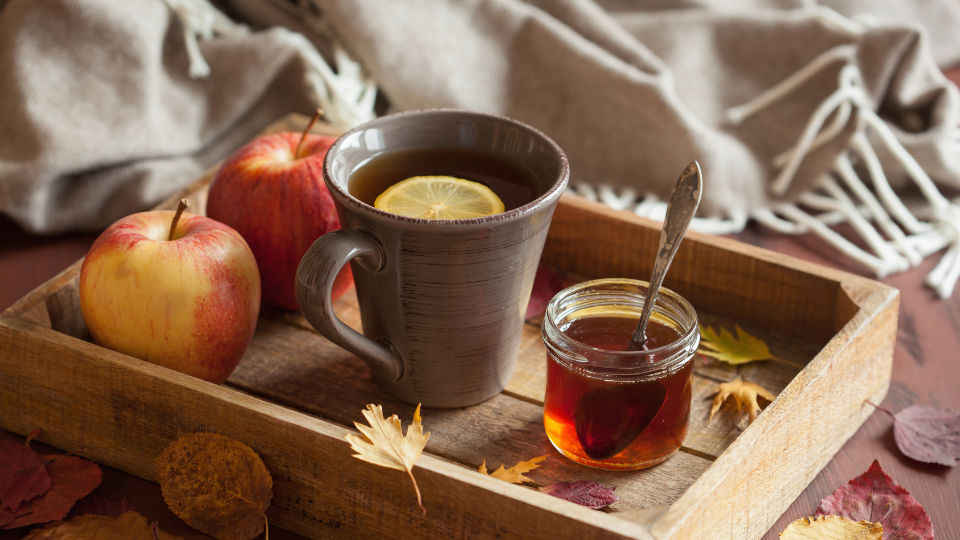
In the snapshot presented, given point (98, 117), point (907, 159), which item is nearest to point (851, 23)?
point (907, 159)

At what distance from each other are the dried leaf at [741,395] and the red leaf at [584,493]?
0.14m

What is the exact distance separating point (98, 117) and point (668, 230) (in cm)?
75

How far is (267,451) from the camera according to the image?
63 centimetres

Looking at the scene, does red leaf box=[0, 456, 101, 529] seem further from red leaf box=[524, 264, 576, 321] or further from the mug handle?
red leaf box=[524, 264, 576, 321]

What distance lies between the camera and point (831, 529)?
65 centimetres

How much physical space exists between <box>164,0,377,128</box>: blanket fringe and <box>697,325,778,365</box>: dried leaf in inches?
21.8

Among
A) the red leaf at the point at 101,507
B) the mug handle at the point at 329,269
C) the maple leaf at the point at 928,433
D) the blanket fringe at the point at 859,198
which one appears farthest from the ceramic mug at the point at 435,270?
the blanket fringe at the point at 859,198

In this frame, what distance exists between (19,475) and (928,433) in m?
0.77

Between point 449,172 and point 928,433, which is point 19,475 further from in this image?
point 928,433

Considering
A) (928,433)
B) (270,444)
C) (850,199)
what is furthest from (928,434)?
(270,444)

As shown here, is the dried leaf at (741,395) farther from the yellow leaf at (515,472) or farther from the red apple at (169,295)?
the red apple at (169,295)

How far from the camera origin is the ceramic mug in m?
0.62

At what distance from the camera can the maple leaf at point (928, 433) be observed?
73cm

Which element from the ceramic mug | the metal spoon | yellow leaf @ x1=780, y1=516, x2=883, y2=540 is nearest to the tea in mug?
the ceramic mug
